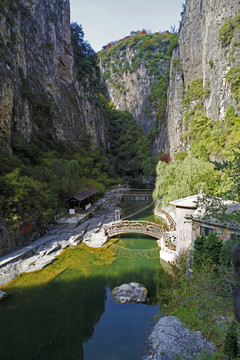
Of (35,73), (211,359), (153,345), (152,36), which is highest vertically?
(152,36)

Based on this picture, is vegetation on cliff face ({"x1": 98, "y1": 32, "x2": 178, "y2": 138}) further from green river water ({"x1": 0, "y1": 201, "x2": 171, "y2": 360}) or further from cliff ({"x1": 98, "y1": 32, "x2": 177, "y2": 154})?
green river water ({"x1": 0, "y1": 201, "x2": 171, "y2": 360})

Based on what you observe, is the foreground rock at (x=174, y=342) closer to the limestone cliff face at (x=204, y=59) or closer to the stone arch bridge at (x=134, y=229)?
the stone arch bridge at (x=134, y=229)

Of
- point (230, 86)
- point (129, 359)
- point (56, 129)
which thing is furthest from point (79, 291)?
point (56, 129)

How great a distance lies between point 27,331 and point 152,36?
84.7 meters

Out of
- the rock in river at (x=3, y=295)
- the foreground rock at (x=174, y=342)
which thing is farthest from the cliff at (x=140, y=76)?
the foreground rock at (x=174, y=342)

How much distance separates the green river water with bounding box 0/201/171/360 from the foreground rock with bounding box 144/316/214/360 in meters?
0.81

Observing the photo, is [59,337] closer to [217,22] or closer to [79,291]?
[79,291]

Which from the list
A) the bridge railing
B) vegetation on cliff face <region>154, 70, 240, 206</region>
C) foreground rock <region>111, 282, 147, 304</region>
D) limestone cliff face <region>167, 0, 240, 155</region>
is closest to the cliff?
limestone cliff face <region>167, 0, 240, 155</region>

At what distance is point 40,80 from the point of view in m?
29.5

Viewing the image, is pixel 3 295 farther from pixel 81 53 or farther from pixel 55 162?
pixel 81 53

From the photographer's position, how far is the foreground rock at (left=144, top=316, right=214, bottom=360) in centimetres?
591

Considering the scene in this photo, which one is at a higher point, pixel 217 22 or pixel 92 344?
pixel 217 22

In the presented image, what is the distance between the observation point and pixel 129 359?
6738 millimetres

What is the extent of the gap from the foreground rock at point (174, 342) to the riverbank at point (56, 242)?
7.77 meters
